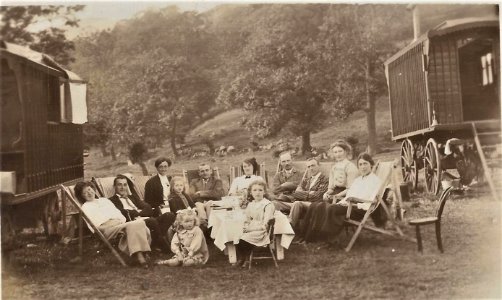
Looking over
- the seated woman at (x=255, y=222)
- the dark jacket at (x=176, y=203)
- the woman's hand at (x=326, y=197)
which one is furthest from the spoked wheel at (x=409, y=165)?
the dark jacket at (x=176, y=203)

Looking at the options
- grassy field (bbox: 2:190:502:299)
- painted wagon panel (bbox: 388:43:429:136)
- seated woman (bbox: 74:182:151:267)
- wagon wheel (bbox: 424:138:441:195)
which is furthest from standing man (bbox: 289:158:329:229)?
seated woman (bbox: 74:182:151:267)

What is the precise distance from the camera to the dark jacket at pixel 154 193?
21.1ft

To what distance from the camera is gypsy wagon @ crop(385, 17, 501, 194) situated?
6.58 metres

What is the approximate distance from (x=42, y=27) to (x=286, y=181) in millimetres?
3023

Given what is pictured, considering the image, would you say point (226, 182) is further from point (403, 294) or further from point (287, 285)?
point (403, 294)

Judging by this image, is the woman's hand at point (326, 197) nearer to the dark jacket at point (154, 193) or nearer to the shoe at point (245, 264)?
the shoe at point (245, 264)

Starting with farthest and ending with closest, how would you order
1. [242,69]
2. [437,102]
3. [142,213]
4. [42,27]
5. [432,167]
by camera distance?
[432,167], [437,102], [242,69], [142,213], [42,27]

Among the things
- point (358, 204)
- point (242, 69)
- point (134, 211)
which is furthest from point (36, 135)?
point (358, 204)

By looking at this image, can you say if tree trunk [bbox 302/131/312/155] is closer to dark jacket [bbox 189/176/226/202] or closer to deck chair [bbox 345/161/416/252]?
deck chair [bbox 345/161/416/252]

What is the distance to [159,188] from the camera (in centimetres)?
646

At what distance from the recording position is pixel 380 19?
6.51 meters

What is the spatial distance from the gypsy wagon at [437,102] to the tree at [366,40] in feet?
0.55

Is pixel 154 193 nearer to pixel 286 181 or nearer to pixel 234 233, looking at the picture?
pixel 234 233

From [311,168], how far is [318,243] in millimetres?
811
